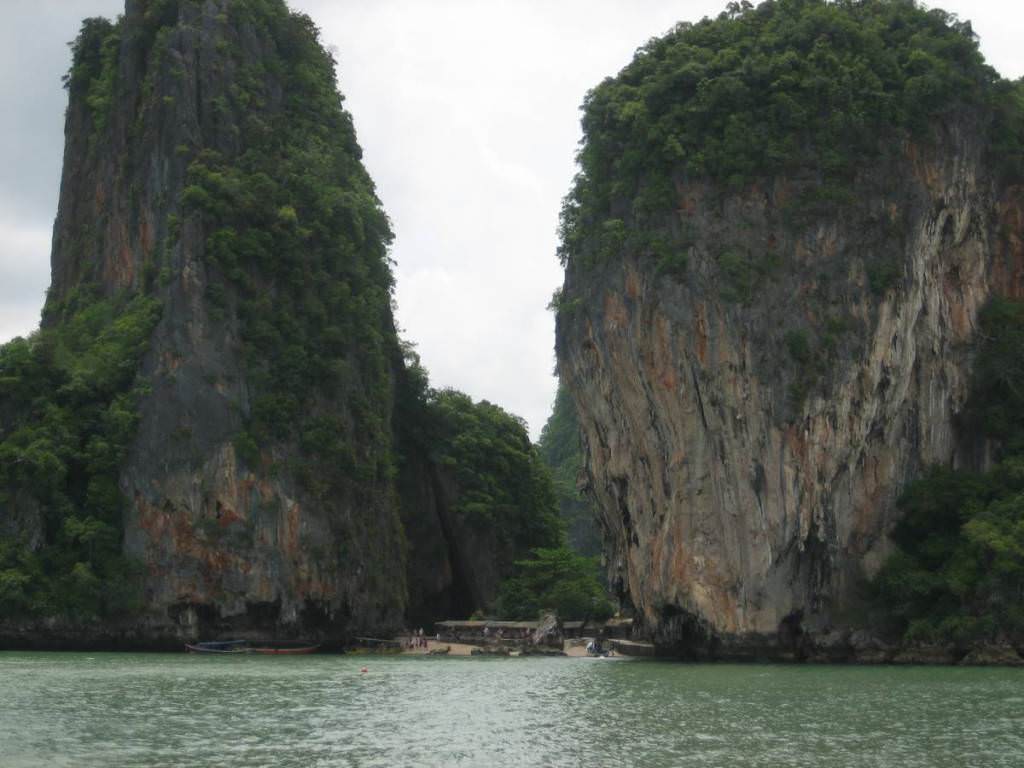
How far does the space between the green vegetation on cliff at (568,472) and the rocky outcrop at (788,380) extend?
34163mm

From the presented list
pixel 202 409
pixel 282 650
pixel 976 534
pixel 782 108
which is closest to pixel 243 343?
pixel 202 409

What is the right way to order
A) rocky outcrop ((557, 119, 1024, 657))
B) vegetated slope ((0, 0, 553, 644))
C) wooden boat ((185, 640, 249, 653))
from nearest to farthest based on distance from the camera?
rocky outcrop ((557, 119, 1024, 657)) → wooden boat ((185, 640, 249, 653)) → vegetated slope ((0, 0, 553, 644))

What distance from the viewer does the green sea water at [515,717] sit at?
672 inches

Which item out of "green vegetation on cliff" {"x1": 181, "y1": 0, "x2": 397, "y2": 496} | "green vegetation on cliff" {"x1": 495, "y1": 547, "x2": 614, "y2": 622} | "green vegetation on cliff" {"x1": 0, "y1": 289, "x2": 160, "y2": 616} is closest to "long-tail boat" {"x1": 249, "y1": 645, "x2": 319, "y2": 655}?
"green vegetation on cliff" {"x1": 0, "y1": 289, "x2": 160, "y2": 616}

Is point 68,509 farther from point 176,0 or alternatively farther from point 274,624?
point 176,0

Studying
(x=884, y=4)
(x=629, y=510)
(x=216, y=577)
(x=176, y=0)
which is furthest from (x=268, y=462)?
(x=884, y=4)

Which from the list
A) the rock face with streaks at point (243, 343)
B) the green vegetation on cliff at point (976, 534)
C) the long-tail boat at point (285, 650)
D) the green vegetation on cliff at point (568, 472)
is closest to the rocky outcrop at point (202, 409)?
the rock face with streaks at point (243, 343)

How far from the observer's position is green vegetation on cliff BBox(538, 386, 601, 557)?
81.1m

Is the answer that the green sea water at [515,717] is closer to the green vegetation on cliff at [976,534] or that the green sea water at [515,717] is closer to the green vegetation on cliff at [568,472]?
the green vegetation on cliff at [976,534]

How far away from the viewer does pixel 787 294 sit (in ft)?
125

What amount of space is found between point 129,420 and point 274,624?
878 centimetres

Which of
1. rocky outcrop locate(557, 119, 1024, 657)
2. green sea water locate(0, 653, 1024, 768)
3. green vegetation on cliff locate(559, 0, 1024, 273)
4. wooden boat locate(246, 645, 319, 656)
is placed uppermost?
green vegetation on cliff locate(559, 0, 1024, 273)

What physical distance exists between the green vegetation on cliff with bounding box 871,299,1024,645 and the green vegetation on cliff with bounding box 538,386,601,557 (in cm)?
3613

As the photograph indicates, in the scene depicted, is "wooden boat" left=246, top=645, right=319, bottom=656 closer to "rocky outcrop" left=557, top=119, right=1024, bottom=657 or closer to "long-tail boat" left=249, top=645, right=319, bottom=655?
"long-tail boat" left=249, top=645, right=319, bottom=655
